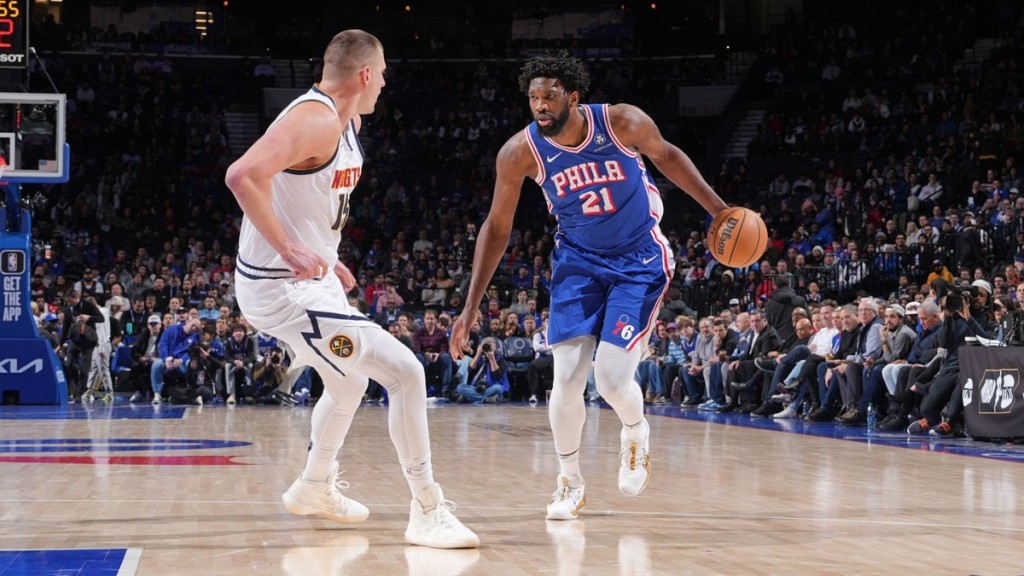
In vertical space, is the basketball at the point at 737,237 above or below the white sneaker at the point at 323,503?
above

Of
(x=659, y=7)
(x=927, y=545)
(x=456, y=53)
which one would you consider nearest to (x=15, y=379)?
(x=927, y=545)

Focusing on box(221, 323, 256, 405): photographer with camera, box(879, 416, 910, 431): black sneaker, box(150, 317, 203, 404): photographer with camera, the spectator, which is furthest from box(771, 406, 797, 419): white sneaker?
box(150, 317, 203, 404): photographer with camera

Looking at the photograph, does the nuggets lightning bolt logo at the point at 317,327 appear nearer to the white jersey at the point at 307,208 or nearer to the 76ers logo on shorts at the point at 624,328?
the white jersey at the point at 307,208

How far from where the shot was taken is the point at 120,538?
4.47m

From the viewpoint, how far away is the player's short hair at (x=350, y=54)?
450cm

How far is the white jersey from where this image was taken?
4398mm

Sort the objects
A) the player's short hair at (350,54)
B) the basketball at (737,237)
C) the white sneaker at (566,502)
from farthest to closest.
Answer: the basketball at (737,237)
the white sneaker at (566,502)
the player's short hair at (350,54)

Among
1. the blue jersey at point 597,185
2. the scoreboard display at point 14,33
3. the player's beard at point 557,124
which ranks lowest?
the blue jersey at point 597,185

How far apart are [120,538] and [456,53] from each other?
27639mm

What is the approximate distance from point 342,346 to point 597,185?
160 centimetres

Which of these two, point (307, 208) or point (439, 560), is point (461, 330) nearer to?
point (307, 208)

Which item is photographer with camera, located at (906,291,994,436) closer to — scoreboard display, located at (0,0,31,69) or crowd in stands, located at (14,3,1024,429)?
crowd in stands, located at (14,3,1024,429)

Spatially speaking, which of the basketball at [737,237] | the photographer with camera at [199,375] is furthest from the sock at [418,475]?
the photographer with camera at [199,375]

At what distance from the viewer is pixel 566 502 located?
5.11 meters
